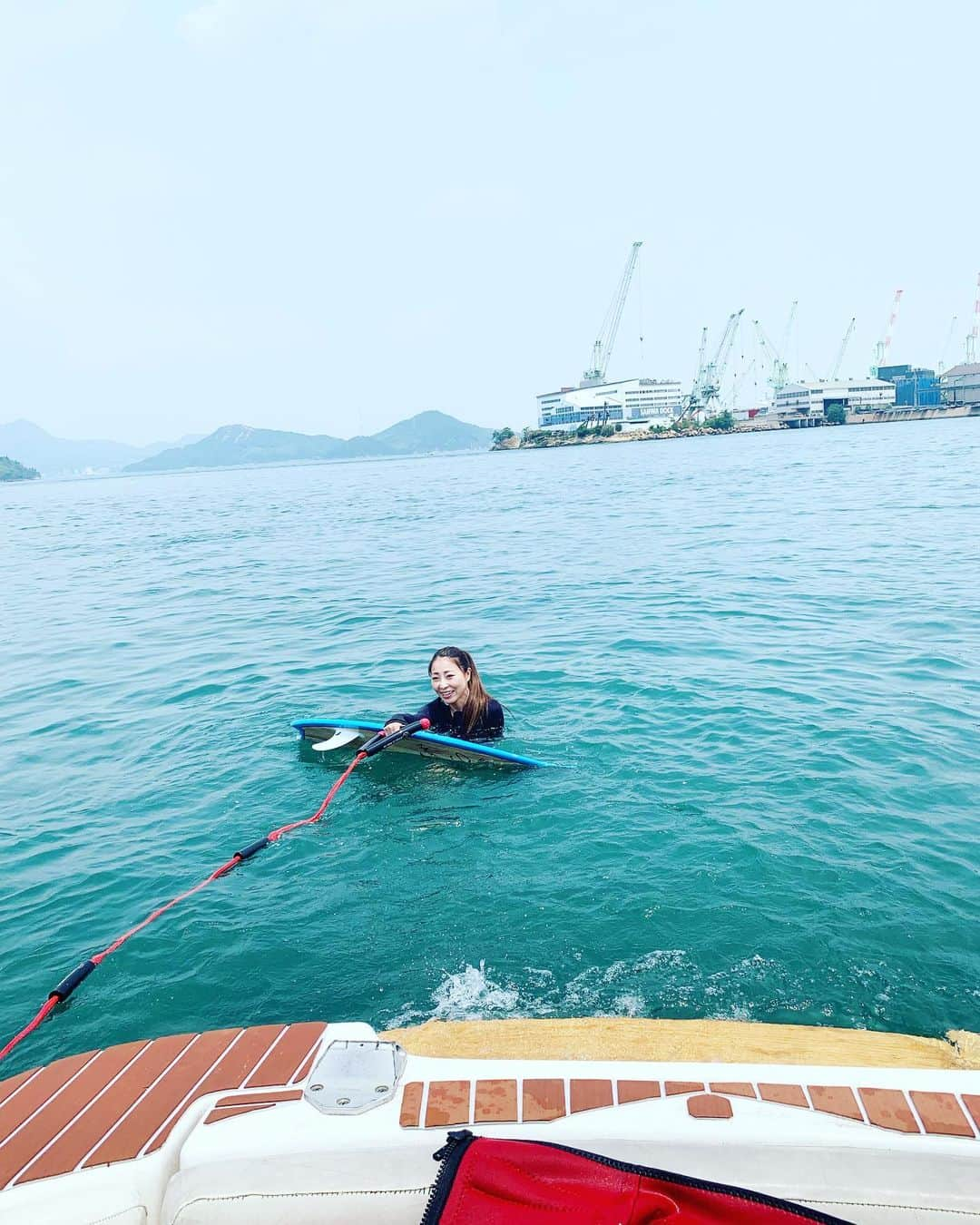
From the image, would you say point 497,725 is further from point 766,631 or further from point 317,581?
point 317,581

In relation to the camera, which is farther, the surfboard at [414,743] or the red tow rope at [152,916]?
the surfboard at [414,743]

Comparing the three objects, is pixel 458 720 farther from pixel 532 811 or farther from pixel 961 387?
pixel 961 387

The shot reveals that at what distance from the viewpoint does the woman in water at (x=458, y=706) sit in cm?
749

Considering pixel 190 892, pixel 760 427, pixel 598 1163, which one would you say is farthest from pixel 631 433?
pixel 598 1163

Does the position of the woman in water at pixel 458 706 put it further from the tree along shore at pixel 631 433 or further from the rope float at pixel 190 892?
the tree along shore at pixel 631 433

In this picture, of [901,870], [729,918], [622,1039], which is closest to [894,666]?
[901,870]

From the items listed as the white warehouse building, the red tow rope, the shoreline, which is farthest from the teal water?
the white warehouse building

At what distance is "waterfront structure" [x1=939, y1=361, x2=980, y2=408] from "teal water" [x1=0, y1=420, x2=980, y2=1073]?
136 metres

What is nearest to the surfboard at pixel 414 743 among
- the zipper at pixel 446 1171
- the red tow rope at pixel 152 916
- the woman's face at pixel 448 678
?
the red tow rope at pixel 152 916

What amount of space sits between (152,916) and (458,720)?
3.29 m

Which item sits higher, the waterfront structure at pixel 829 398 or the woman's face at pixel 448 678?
the waterfront structure at pixel 829 398

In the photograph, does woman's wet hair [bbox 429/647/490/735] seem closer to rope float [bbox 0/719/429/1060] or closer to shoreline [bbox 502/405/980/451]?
rope float [bbox 0/719/429/1060]

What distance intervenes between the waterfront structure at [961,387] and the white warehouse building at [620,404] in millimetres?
51233

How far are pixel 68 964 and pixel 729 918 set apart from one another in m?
4.13
